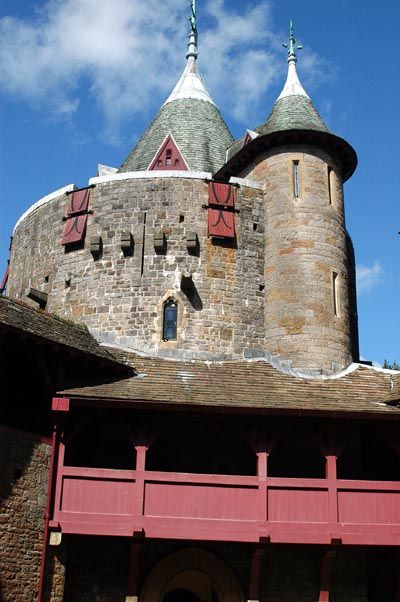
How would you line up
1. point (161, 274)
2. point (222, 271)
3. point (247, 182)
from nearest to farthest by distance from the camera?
point (161, 274), point (222, 271), point (247, 182)

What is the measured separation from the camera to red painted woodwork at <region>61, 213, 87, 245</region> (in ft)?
75.4

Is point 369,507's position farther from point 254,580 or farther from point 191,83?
point 191,83

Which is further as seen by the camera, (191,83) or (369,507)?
(191,83)

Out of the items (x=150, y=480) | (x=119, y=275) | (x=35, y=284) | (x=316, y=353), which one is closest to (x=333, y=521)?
(x=150, y=480)

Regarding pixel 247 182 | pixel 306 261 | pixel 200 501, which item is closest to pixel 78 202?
pixel 247 182

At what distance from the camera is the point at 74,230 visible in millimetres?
23203

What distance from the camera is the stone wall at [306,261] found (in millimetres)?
21297

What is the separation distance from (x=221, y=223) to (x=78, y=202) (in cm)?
434

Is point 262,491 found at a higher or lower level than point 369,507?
higher

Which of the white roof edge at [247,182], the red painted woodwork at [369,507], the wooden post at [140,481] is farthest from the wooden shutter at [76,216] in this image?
the red painted woodwork at [369,507]

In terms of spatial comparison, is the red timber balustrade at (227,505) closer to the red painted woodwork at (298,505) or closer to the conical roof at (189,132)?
the red painted woodwork at (298,505)

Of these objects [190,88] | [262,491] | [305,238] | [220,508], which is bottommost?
[220,508]

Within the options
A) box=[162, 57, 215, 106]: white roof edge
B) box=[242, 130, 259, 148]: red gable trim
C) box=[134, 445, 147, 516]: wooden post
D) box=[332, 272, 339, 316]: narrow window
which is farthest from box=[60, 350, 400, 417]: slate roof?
box=[162, 57, 215, 106]: white roof edge

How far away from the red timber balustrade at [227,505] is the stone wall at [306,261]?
4779mm
